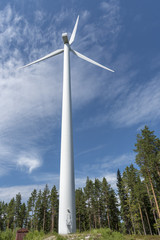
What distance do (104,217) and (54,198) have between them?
23472 mm

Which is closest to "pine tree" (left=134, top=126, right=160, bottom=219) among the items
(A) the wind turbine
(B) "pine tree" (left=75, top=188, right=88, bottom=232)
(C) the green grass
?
(A) the wind turbine

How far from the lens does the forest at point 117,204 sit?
1415 inches

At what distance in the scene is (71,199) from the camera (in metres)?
14.9

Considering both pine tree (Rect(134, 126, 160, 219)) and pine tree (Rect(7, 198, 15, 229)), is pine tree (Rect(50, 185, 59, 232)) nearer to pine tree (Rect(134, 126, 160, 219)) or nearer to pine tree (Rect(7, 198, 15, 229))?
pine tree (Rect(7, 198, 15, 229))

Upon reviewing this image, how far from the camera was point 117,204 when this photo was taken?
208 feet

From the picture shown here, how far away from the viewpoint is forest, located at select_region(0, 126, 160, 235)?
35.9 meters

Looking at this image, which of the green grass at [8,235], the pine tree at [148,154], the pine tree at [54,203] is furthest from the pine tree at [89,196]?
the green grass at [8,235]

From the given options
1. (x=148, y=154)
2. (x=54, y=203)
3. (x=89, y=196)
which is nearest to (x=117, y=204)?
(x=89, y=196)

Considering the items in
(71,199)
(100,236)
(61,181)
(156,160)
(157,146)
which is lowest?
(100,236)

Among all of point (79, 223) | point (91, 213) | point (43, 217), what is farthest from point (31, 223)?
point (91, 213)

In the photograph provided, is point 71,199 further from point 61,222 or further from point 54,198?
point 54,198

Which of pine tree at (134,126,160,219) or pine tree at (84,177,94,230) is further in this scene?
pine tree at (84,177,94,230)

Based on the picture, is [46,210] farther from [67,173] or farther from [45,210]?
[67,173]

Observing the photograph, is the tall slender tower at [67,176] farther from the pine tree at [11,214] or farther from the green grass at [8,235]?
the pine tree at [11,214]
